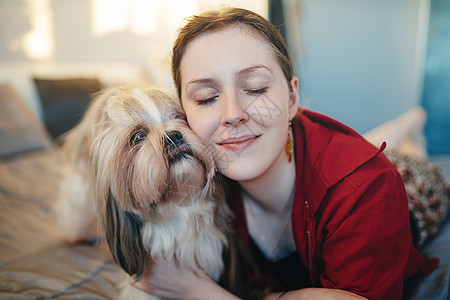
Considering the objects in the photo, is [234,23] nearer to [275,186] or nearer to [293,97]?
[293,97]

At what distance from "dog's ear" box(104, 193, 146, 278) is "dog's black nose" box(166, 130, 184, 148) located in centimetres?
30

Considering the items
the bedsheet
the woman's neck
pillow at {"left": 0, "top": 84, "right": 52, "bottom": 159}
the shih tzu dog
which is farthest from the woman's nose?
pillow at {"left": 0, "top": 84, "right": 52, "bottom": 159}

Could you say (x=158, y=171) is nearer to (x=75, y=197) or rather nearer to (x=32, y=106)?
(x=75, y=197)

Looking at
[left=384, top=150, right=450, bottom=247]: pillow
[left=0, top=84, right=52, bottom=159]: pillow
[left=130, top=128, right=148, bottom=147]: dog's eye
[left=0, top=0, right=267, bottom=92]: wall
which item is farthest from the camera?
[left=0, top=0, right=267, bottom=92]: wall

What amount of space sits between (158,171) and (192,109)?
227mm

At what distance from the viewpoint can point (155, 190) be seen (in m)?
0.95

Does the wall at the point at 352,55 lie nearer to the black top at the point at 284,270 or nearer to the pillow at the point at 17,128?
the black top at the point at 284,270

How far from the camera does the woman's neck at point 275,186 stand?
3.72 ft

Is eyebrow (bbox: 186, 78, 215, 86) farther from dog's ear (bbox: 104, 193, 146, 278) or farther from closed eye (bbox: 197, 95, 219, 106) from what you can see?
dog's ear (bbox: 104, 193, 146, 278)

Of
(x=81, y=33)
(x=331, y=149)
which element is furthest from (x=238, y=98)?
(x=81, y=33)

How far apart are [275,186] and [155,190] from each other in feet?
1.47

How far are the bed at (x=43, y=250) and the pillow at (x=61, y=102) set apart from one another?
0.39m

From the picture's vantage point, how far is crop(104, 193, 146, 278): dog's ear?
108 centimetres

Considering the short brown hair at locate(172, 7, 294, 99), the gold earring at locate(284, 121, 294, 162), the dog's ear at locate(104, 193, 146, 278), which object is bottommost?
the dog's ear at locate(104, 193, 146, 278)
